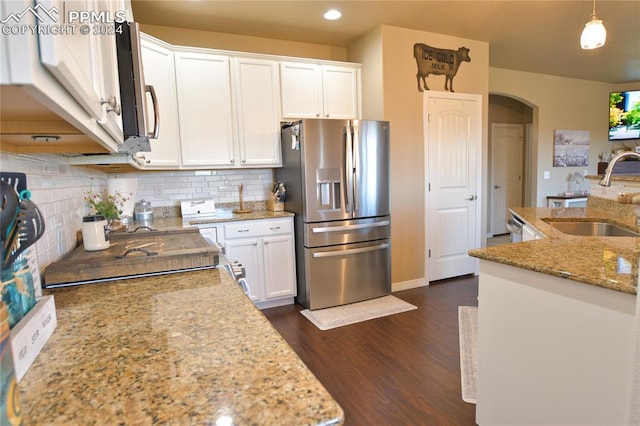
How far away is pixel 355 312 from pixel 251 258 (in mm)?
1061

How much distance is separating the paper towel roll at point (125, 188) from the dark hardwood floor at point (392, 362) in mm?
1505

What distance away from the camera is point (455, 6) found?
10.4 ft

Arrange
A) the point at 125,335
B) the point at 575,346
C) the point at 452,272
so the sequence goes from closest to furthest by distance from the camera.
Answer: the point at 125,335
the point at 575,346
the point at 452,272

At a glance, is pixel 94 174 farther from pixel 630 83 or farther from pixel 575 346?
pixel 630 83

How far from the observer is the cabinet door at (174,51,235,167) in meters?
3.22

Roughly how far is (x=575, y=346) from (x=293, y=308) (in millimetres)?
2502

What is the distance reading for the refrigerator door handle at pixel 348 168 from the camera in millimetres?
3299

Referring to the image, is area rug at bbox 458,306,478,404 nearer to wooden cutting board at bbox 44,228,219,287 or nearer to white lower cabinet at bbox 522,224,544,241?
white lower cabinet at bbox 522,224,544,241

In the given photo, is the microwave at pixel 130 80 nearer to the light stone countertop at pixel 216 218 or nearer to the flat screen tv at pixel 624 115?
the light stone countertop at pixel 216 218

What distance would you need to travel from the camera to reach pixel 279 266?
3400mm

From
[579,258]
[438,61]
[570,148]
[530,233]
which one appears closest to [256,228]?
[530,233]

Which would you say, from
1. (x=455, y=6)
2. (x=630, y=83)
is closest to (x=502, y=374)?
(x=455, y=6)

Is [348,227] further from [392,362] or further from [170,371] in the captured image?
[170,371]

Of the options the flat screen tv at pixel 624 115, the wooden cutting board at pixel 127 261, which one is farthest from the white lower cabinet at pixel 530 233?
the flat screen tv at pixel 624 115
